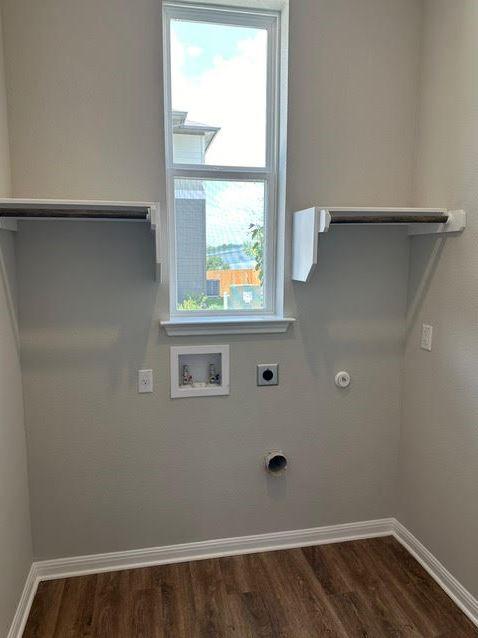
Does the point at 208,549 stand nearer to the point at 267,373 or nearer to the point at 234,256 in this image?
the point at 267,373

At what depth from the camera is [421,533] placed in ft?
7.39

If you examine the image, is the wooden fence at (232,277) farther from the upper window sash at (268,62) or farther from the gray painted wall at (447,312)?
the gray painted wall at (447,312)

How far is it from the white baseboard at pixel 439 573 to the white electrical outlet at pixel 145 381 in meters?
1.54

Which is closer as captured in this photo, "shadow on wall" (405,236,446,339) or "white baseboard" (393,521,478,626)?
"white baseboard" (393,521,478,626)

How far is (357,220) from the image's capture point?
6.28 feet

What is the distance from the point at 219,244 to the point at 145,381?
0.74m

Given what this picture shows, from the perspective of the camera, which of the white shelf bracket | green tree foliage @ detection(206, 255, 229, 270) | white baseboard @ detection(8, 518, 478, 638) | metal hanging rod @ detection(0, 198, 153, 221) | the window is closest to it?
metal hanging rod @ detection(0, 198, 153, 221)

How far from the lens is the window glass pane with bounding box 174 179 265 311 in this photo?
7.11 feet

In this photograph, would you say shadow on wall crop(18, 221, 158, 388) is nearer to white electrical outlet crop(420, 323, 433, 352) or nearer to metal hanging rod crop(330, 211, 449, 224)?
metal hanging rod crop(330, 211, 449, 224)

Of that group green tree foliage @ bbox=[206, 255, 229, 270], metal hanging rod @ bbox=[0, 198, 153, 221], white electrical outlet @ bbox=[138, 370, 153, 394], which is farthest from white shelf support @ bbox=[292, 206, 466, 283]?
white electrical outlet @ bbox=[138, 370, 153, 394]

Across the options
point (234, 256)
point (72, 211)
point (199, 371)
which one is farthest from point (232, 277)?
point (72, 211)

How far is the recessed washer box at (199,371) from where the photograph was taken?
2131 millimetres

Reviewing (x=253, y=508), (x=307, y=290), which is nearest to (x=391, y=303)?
(x=307, y=290)

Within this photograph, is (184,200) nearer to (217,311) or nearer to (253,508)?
(217,311)
